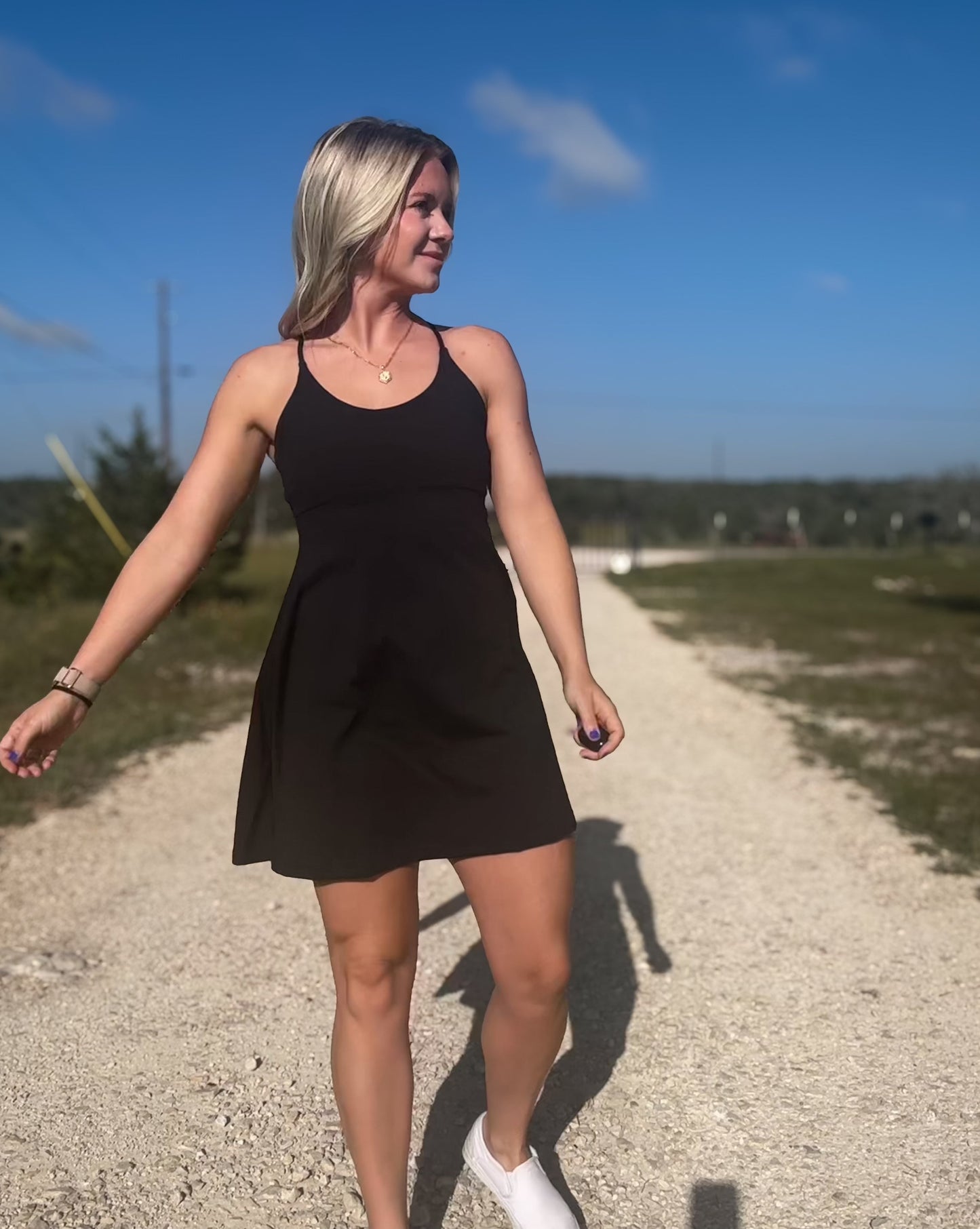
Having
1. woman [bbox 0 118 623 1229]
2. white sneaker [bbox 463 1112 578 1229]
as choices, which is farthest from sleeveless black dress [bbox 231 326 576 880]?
white sneaker [bbox 463 1112 578 1229]

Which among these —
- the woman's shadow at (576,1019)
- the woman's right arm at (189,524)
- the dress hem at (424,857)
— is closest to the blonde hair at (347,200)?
the woman's right arm at (189,524)

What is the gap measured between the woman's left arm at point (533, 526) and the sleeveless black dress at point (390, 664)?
14 cm

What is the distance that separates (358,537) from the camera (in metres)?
2.19

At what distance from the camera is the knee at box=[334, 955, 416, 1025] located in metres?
2.24

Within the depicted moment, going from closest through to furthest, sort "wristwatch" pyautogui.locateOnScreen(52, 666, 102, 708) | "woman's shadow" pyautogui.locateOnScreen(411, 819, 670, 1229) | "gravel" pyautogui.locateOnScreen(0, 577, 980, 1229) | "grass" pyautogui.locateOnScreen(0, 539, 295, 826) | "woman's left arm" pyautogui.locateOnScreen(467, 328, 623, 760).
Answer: "wristwatch" pyautogui.locateOnScreen(52, 666, 102, 708) < "woman's left arm" pyautogui.locateOnScreen(467, 328, 623, 760) < "gravel" pyautogui.locateOnScreen(0, 577, 980, 1229) < "woman's shadow" pyautogui.locateOnScreen(411, 819, 670, 1229) < "grass" pyautogui.locateOnScreen(0, 539, 295, 826)

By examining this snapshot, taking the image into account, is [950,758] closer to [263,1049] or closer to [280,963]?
[280,963]

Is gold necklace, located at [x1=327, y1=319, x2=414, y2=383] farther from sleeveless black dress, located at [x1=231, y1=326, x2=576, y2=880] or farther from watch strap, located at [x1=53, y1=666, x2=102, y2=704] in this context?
watch strap, located at [x1=53, y1=666, x2=102, y2=704]

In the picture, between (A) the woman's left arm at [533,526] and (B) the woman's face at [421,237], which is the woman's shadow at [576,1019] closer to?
(A) the woman's left arm at [533,526]

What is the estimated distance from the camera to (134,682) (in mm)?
11328

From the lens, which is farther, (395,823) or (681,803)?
(681,803)

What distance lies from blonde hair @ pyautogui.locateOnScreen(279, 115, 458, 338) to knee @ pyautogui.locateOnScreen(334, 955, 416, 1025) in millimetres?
1188

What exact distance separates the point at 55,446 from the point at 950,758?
12.6m

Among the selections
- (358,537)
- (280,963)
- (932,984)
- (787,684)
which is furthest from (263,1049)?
(787,684)

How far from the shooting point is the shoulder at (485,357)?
92.7 inches
